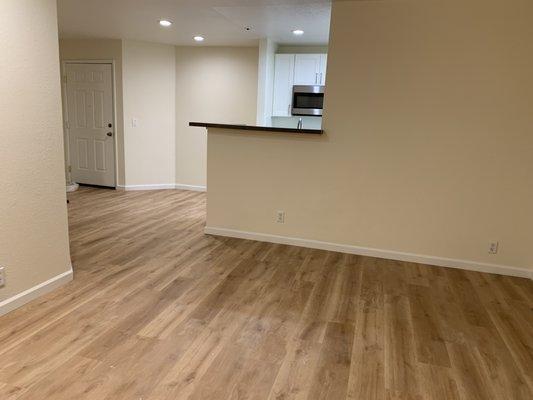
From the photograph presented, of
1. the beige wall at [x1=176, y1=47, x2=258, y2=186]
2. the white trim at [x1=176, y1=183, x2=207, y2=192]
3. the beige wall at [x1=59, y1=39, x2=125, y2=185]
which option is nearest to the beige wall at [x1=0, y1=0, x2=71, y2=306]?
the beige wall at [x1=59, y1=39, x2=125, y2=185]

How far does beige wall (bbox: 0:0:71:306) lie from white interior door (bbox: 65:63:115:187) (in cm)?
377

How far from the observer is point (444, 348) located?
2131mm

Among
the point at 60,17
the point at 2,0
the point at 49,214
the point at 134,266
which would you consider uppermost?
the point at 60,17

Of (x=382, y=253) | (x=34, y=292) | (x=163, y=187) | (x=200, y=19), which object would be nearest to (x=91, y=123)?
(x=163, y=187)

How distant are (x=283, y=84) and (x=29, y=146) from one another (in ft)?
13.0

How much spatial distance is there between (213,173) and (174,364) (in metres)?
2.32

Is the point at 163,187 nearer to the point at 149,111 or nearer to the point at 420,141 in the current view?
the point at 149,111

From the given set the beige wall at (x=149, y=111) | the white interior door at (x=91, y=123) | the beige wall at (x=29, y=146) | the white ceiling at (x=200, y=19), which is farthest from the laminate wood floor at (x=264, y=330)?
the white interior door at (x=91, y=123)

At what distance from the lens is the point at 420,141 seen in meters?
3.30

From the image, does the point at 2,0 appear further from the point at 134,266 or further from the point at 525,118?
the point at 525,118

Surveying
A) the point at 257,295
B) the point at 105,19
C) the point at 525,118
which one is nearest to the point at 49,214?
the point at 257,295

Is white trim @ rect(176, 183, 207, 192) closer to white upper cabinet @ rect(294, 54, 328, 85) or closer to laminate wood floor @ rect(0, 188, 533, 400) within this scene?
white upper cabinet @ rect(294, 54, 328, 85)

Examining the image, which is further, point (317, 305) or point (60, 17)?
point (60, 17)

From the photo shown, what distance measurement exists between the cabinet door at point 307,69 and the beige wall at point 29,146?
144 inches
